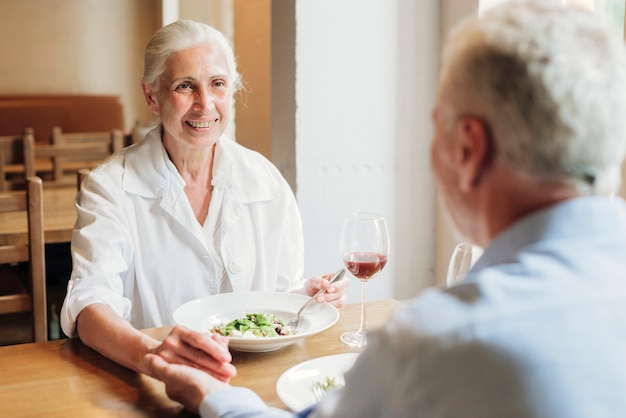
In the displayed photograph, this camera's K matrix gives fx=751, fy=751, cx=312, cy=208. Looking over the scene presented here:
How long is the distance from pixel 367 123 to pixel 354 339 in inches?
54.1

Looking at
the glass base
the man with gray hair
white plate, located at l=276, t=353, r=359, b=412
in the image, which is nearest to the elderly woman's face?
the glass base

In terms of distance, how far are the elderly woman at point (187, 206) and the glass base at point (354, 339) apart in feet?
0.56

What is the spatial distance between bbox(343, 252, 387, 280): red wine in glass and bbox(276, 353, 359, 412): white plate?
0.20m

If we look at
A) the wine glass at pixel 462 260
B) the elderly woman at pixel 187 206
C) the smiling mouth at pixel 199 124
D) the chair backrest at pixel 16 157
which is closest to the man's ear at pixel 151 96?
the elderly woman at pixel 187 206

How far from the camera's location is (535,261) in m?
0.82

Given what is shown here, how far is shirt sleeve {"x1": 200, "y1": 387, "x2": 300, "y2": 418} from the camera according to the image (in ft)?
3.87

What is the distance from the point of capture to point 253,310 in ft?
5.93

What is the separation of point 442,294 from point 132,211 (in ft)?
4.42

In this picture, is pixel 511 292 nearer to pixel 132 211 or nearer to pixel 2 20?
pixel 132 211

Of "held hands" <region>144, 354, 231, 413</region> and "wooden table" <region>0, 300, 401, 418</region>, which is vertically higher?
"held hands" <region>144, 354, 231, 413</region>

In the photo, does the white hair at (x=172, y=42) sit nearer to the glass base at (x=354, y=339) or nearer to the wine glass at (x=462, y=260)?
the glass base at (x=354, y=339)

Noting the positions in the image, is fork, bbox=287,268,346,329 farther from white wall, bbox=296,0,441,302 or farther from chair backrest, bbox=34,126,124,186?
chair backrest, bbox=34,126,124,186

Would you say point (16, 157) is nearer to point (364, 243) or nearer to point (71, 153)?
point (71, 153)

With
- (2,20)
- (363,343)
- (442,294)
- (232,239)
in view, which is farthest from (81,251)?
(2,20)
